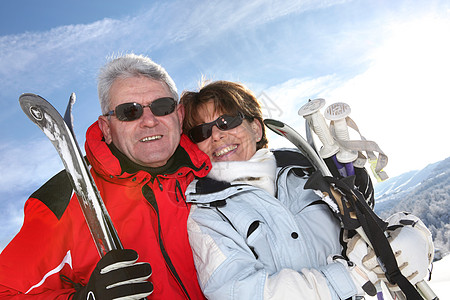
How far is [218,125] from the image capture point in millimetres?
2713

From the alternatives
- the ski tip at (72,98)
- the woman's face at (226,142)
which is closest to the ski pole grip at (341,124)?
the woman's face at (226,142)

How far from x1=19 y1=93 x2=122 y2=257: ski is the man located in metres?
0.14

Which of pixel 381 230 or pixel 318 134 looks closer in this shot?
pixel 381 230

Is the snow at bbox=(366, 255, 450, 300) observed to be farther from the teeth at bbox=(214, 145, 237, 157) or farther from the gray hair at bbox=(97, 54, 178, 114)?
the gray hair at bbox=(97, 54, 178, 114)

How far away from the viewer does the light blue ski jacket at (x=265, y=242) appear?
1.98 m

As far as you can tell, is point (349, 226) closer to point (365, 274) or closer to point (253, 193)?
point (365, 274)

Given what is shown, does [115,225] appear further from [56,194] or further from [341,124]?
[341,124]

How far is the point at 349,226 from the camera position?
7.50 ft

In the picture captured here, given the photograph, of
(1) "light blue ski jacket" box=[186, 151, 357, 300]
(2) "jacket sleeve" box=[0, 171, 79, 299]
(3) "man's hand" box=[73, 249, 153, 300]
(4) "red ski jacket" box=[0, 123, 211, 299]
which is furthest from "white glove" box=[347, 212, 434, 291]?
(2) "jacket sleeve" box=[0, 171, 79, 299]

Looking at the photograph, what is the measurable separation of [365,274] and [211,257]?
0.92 meters

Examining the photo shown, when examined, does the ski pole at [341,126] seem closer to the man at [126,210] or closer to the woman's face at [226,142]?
the woman's face at [226,142]

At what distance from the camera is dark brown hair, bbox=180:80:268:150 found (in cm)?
274

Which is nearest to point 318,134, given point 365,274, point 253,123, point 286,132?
point 286,132

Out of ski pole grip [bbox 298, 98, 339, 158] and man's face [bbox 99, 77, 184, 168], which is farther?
man's face [bbox 99, 77, 184, 168]
